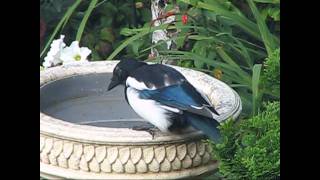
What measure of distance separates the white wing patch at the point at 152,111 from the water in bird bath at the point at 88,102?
242 mm

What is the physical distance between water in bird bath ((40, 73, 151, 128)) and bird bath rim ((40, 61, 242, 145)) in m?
0.03

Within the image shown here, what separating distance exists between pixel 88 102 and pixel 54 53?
0.29m

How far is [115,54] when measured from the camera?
107 inches

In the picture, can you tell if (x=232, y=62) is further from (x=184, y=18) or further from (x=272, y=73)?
(x=272, y=73)

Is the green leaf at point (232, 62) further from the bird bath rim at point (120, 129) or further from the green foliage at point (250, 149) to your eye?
the green foliage at point (250, 149)

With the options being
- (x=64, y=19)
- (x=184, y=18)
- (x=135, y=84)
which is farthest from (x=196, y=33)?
(x=135, y=84)

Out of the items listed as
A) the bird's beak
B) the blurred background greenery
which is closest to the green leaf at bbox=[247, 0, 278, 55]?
the blurred background greenery

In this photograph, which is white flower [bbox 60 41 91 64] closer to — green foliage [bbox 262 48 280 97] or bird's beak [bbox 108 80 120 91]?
bird's beak [bbox 108 80 120 91]

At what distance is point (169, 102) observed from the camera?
82.5 inches

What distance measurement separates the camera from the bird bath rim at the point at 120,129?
81.2 inches
